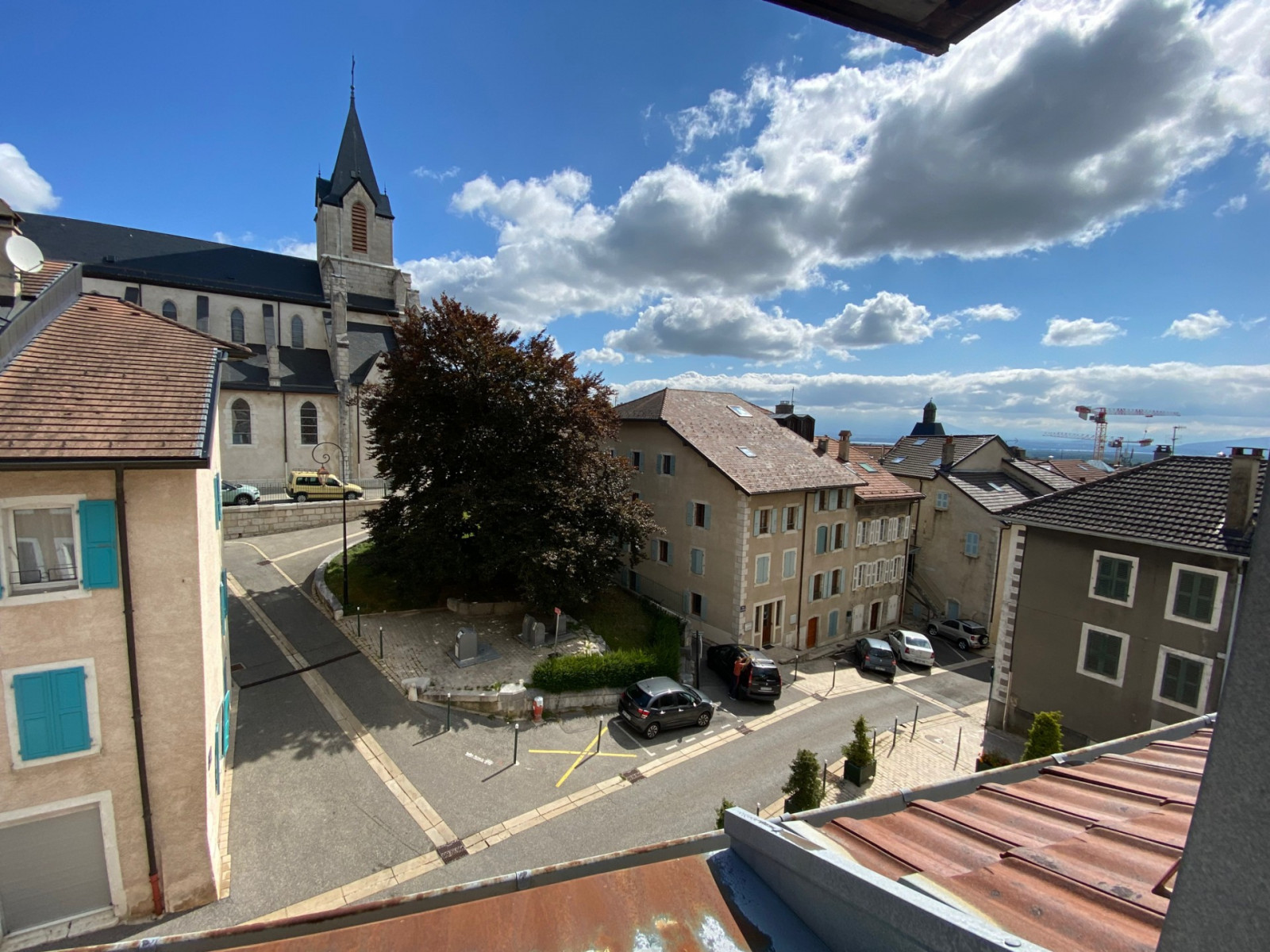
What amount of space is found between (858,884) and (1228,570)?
17.4 metres

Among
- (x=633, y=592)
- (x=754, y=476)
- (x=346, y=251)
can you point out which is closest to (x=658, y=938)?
(x=754, y=476)

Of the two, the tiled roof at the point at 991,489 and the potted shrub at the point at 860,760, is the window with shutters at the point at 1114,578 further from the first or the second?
the tiled roof at the point at 991,489

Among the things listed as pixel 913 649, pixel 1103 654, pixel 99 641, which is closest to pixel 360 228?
pixel 99 641

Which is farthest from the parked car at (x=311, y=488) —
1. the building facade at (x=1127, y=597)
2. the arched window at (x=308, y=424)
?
the building facade at (x=1127, y=597)

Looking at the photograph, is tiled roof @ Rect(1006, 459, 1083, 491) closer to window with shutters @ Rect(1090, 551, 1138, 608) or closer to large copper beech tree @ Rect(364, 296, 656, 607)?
window with shutters @ Rect(1090, 551, 1138, 608)

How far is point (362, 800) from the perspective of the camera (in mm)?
12555

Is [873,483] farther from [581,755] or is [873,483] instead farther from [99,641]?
[99,641]

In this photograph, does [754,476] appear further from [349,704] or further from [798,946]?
[798,946]

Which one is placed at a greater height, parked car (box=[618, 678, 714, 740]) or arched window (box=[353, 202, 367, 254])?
arched window (box=[353, 202, 367, 254])

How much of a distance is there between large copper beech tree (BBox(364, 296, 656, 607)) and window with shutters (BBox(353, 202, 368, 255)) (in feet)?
125

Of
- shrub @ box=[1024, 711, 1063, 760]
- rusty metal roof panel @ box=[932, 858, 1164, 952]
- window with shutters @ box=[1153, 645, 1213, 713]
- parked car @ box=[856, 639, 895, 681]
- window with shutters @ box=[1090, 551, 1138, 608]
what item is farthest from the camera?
parked car @ box=[856, 639, 895, 681]

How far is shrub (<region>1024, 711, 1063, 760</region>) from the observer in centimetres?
1370

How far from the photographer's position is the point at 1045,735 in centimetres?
1381

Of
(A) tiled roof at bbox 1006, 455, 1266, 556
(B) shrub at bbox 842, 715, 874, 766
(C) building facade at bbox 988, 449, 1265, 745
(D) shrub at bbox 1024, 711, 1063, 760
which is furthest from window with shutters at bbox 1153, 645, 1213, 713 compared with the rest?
(B) shrub at bbox 842, 715, 874, 766
